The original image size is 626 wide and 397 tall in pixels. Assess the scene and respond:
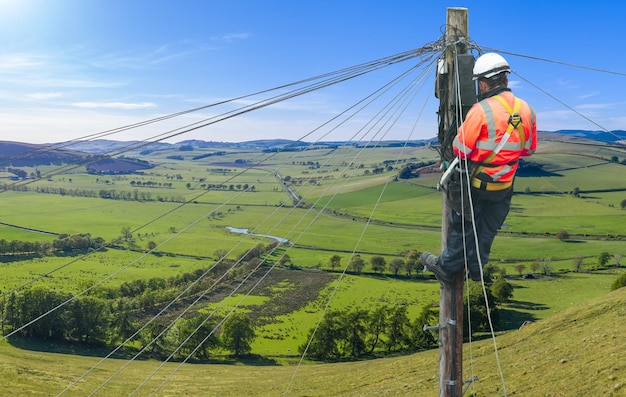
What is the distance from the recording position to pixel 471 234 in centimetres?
674

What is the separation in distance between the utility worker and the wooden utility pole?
26 cm

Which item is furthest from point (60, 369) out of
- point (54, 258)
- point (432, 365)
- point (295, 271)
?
point (54, 258)

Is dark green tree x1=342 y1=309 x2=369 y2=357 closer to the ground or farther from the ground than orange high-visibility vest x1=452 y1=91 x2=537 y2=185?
closer to the ground

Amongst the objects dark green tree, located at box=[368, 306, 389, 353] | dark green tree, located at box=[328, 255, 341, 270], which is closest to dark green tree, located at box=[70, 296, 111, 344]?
dark green tree, located at box=[368, 306, 389, 353]

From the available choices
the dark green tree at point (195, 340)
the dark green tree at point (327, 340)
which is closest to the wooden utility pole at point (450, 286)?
the dark green tree at point (327, 340)

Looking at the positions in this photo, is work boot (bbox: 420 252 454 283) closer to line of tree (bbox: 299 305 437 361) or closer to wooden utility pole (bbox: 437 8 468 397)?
wooden utility pole (bbox: 437 8 468 397)

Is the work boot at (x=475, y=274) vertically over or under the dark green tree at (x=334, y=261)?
over

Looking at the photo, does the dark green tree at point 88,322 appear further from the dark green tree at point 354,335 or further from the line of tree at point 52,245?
the line of tree at point 52,245

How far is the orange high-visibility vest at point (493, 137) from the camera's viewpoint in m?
5.87

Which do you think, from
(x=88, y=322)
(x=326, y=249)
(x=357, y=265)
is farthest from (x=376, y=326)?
(x=326, y=249)

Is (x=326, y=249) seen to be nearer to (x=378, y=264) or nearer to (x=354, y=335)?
(x=378, y=264)

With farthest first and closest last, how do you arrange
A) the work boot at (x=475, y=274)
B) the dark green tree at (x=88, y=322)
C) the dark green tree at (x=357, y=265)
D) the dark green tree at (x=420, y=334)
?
the dark green tree at (x=357, y=265)
the dark green tree at (x=88, y=322)
the dark green tree at (x=420, y=334)
the work boot at (x=475, y=274)

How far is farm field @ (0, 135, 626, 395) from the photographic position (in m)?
70.8

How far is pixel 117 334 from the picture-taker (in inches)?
2530
